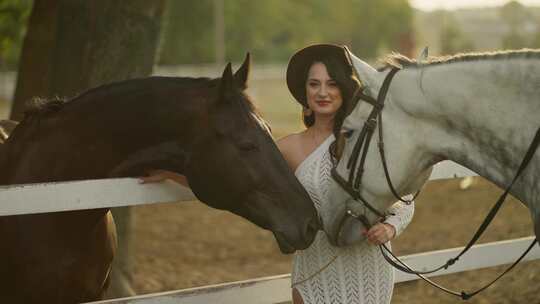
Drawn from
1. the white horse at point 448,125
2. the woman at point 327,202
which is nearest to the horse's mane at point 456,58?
the white horse at point 448,125

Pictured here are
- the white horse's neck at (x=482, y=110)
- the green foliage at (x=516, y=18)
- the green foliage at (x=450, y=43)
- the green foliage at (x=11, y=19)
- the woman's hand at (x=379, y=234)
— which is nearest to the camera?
the white horse's neck at (x=482, y=110)

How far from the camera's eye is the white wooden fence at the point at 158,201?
3.62 meters

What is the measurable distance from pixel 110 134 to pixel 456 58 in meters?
1.74

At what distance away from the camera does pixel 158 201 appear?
401 cm

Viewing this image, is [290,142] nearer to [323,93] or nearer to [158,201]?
[323,93]

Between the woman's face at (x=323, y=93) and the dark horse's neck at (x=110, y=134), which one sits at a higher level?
the woman's face at (x=323, y=93)

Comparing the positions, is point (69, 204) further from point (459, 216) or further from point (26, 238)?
point (459, 216)

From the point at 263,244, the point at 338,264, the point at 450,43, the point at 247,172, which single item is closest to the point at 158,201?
the point at 247,172

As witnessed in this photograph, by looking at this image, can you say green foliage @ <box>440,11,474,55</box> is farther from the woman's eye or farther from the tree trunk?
the woman's eye

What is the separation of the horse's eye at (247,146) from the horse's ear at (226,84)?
0.26m

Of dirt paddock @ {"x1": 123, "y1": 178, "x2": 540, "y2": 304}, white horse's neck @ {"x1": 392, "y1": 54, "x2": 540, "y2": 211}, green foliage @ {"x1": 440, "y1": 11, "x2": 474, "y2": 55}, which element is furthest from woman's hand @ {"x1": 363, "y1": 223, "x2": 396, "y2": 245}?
green foliage @ {"x1": 440, "y1": 11, "x2": 474, "y2": 55}

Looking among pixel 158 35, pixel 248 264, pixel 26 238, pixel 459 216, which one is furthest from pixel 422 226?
pixel 26 238

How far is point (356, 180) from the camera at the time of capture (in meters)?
3.58

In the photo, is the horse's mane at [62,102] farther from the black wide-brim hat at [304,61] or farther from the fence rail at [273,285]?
the fence rail at [273,285]
